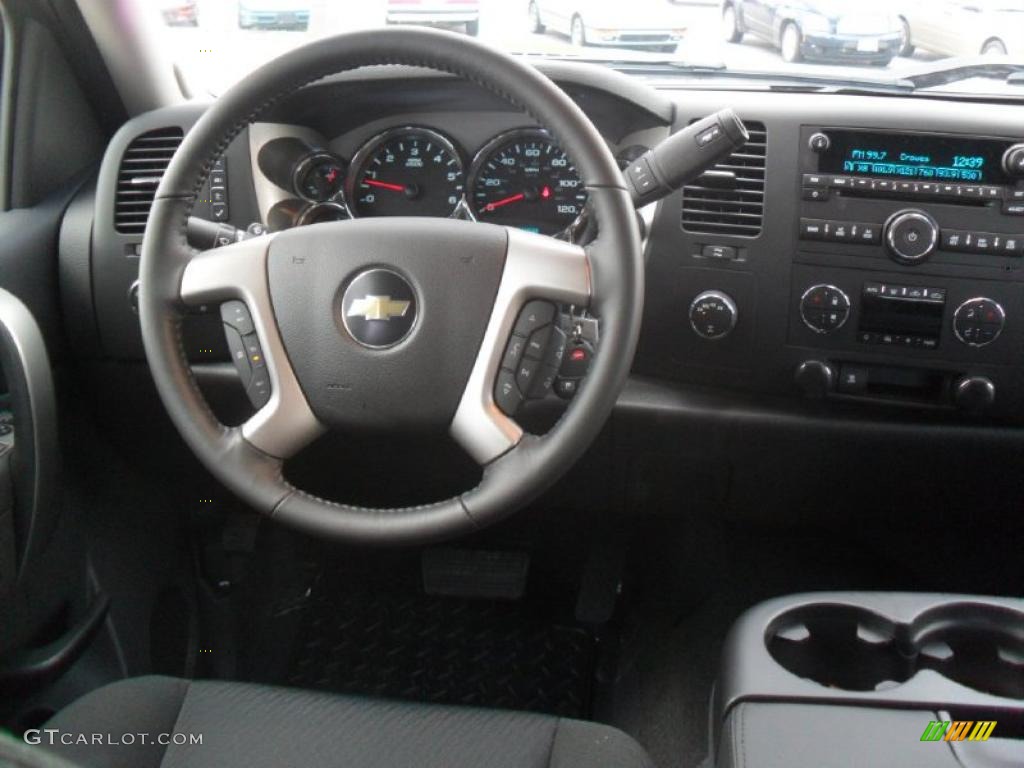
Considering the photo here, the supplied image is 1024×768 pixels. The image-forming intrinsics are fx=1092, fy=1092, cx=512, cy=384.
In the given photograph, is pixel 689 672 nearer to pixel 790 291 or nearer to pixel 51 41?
pixel 790 291

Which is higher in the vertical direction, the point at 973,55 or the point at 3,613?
the point at 973,55

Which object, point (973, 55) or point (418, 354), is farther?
point (973, 55)

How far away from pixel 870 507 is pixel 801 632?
2.59 feet

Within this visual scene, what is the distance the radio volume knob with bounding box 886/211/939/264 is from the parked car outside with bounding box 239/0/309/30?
3.60 feet

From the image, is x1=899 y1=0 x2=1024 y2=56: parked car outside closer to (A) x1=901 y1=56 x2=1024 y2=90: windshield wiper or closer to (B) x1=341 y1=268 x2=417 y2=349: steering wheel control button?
(A) x1=901 y1=56 x2=1024 y2=90: windshield wiper

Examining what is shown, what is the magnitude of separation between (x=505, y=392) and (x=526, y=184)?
636mm

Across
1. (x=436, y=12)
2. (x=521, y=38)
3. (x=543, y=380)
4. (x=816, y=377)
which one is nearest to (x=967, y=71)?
(x=816, y=377)

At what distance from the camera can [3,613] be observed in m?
1.74

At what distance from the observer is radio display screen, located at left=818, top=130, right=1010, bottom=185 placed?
1740 millimetres

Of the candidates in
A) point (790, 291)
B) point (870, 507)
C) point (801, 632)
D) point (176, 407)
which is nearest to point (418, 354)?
point (176, 407)

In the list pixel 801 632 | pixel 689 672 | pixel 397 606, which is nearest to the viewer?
pixel 801 632

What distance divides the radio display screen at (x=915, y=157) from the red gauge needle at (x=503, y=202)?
51 centimetres

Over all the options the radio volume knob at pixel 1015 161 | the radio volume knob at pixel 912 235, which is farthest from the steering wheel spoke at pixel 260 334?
the radio volume knob at pixel 1015 161

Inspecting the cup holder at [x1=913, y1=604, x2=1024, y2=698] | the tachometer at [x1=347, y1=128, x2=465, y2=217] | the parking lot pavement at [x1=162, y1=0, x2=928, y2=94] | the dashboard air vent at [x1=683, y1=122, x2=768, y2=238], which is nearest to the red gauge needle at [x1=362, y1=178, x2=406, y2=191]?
the tachometer at [x1=347, y1=128, x2=465, y2=217]
